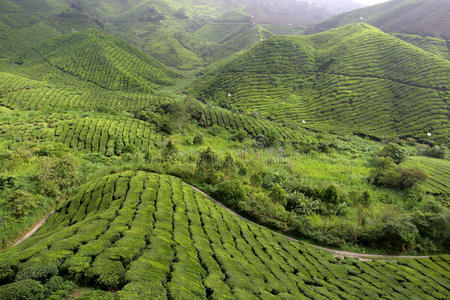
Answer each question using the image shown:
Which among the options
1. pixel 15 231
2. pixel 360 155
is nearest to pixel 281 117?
pixel 360 155

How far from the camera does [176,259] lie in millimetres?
13320

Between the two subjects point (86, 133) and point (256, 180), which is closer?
point (256, 180)

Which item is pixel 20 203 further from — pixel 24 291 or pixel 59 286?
pixel 24 291

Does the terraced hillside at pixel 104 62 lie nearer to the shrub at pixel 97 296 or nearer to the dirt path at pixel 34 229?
the dirt path at pixel 34 229

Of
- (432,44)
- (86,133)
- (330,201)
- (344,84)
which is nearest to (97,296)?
(330,201)

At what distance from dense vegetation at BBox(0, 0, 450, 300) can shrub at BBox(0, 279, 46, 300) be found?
43 millimetres

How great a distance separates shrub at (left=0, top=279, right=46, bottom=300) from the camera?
8.32 meters

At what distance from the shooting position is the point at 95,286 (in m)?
10.1

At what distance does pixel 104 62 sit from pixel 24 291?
152 meters

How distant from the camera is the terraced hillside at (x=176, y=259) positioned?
10344 mm

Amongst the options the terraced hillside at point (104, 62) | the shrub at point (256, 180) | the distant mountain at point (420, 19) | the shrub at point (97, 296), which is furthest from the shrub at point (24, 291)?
the distant mountain at point (420, 19)

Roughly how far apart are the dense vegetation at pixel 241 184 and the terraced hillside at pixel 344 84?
0.74 metres

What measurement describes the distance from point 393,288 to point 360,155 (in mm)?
48969

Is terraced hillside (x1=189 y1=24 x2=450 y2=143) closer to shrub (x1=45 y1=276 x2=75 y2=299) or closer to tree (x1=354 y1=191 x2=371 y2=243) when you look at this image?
tree (x1=354 y1=191 x2=371 y2=243)
